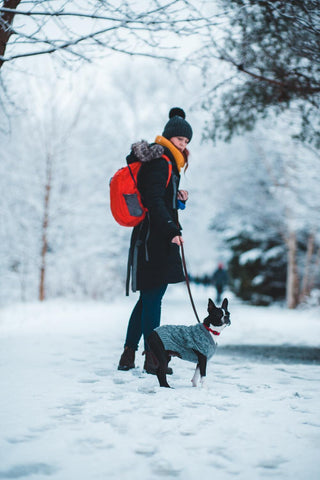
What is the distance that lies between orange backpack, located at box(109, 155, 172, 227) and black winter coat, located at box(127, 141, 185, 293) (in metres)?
0.06

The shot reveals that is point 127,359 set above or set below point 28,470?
below

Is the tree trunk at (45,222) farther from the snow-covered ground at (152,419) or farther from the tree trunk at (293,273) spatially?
the tree trunk at (293,273)

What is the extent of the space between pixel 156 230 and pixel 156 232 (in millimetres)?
18

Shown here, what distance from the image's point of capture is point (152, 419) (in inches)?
98.1

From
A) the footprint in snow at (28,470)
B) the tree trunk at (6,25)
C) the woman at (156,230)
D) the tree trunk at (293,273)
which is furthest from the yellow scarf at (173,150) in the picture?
the tree trunk at (293,273)

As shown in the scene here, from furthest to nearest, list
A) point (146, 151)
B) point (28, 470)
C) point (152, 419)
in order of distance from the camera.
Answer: point (146, 151) → point (152, 419) → point (28, 470)

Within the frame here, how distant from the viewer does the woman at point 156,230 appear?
11.0 feet

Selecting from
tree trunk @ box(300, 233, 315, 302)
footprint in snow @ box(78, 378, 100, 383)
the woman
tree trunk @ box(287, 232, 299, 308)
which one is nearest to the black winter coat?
the woman

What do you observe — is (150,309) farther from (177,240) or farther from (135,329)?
(177,240)

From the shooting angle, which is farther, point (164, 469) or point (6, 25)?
point (6, 25)

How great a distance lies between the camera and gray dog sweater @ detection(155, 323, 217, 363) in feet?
10.5

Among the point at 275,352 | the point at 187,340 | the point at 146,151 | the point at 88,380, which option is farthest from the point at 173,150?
the point at 275,352

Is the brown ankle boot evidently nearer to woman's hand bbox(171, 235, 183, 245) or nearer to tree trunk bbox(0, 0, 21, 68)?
woman's hand bbox(171, 235, 183, 245)

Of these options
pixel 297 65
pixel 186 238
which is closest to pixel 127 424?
pixel 297 65
